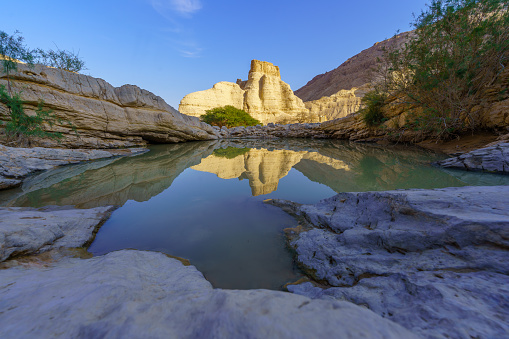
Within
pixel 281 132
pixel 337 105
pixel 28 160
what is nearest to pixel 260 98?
pixel 337 105

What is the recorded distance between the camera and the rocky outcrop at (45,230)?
1.47 m

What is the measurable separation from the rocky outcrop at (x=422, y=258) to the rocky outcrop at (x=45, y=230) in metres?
2.09

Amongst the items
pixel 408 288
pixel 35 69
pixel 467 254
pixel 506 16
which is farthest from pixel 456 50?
pixel 35 69

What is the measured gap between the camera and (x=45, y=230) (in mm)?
1732

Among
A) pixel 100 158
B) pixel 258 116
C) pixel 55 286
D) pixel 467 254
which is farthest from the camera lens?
pixel 258 116

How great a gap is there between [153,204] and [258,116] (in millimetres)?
42731

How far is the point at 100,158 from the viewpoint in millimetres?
6797

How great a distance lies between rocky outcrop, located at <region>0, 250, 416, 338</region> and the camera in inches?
22.3

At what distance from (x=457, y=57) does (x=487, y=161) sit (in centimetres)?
424

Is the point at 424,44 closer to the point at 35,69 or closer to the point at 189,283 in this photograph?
the point at 189,283

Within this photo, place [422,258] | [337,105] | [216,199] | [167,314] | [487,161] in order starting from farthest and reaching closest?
[337,105] < [487,161] < [216,199] < [422,258] < [167,314]

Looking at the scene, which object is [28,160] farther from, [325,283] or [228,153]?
[325,283]

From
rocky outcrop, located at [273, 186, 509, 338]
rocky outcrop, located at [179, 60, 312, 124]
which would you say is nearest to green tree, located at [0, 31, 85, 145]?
rocky outcrop, located at [273, 186, 509, 338]

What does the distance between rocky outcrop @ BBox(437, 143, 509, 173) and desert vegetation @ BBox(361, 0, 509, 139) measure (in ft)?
7.78
